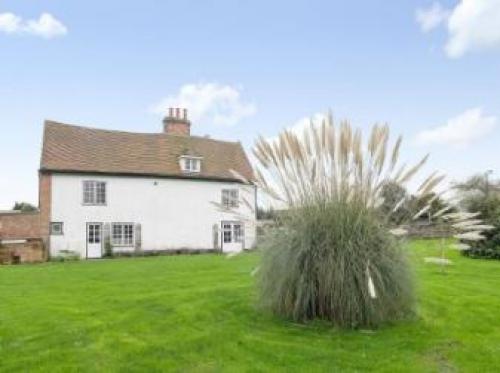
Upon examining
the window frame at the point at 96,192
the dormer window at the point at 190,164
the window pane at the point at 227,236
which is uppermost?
the dormer window at the point at 190,164

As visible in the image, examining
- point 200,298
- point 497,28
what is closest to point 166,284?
point 200,298

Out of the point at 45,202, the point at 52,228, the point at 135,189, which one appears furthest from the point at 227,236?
the point at 45,202

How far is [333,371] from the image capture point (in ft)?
15.4

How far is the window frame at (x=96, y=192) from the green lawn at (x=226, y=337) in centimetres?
1775

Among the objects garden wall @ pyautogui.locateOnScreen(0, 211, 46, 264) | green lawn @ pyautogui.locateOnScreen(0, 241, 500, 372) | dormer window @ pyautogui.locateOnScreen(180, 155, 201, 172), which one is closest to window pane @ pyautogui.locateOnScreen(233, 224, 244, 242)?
dormer window @ pyautogui.locateOnScreen(180, 155, 201, 172)

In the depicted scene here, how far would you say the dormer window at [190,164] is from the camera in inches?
1116

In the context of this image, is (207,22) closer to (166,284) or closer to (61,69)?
(61,69)

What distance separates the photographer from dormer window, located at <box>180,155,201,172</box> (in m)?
28.3

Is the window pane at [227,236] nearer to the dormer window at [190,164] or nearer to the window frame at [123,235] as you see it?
the dormer window at [190,164]

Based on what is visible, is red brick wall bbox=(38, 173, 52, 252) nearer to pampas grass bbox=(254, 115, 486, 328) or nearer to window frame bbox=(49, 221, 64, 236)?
window frame bbox=(49, 221, 64, 236)

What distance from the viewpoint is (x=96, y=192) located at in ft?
84.2

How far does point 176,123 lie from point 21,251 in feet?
39.8

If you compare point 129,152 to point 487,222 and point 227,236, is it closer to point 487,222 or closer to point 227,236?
point 227,236

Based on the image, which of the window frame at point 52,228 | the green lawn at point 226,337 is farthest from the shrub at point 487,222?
the window frame at point 52,228
